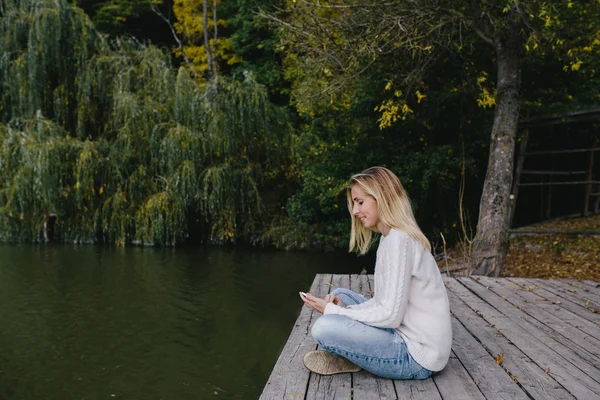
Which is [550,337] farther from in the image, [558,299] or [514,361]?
[558,299]

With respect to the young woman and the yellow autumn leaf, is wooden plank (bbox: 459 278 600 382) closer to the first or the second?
the yellow autumn leaf

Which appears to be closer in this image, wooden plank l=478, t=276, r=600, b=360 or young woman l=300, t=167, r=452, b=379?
young woman l=300, t=167, r=452, b=379

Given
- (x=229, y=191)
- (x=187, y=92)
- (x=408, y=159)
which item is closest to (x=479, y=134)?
(x=408, y=159)

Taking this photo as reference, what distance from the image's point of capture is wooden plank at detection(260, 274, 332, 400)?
2.86 metres

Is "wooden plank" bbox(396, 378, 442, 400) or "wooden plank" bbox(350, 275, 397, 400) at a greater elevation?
"wooden plank" bbox(396, 378, 442, 400)

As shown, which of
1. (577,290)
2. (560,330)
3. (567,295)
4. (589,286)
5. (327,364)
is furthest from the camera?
(589,286)

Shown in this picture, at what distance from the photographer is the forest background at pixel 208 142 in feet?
38.1

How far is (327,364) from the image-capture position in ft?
10.4

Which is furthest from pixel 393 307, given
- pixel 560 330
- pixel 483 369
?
pixel 560 330

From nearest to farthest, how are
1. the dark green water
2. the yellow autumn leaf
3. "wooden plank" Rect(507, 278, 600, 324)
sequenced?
the yellow autumn leaf, "wooden plank" Rect(507, 278, 600, 324), the dark green water

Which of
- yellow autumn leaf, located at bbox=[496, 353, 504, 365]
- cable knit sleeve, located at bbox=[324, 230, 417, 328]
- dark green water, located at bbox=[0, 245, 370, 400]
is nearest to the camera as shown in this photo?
cable knit sleeve, located at bbox=[324, 230, 417, 328]

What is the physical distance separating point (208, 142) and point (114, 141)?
241cm

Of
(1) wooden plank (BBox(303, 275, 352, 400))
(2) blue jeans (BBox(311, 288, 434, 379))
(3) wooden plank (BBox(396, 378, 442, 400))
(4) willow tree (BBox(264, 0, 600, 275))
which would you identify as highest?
(4) willow tree (BBox(264, 0, 600, 275))

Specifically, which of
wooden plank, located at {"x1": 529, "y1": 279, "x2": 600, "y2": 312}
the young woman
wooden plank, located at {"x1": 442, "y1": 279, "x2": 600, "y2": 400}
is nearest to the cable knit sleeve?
the young woman
